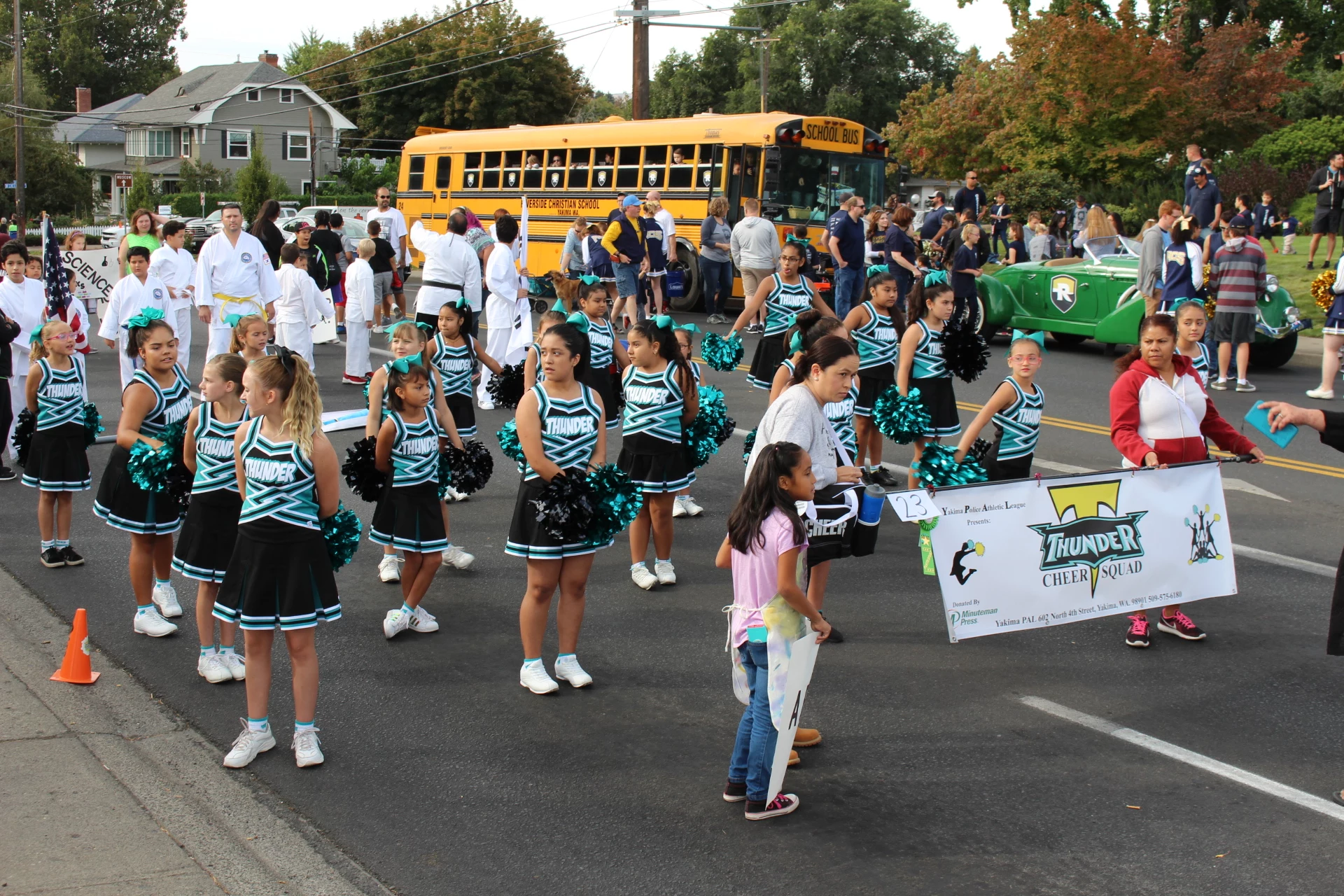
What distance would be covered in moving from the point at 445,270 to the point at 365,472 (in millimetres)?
6143

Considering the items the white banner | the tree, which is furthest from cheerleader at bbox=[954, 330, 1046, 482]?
the tree

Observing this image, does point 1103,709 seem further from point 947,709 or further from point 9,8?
point 9,8

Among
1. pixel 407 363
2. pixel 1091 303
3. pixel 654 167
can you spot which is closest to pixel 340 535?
pixel 407 363

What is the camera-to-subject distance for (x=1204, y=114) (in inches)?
1113

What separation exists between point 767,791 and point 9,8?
112964mm

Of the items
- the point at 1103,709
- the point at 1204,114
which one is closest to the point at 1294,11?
the point at 1204,114

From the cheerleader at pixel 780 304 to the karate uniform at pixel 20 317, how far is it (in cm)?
552

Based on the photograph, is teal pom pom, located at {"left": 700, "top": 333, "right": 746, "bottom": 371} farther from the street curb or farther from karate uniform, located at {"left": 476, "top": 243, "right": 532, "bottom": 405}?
the street curb

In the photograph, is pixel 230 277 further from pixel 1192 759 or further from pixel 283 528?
pixel 1192 759

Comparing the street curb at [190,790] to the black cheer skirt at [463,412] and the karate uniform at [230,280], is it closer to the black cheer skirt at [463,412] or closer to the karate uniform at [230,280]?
the black cheer skirt at [463,412]

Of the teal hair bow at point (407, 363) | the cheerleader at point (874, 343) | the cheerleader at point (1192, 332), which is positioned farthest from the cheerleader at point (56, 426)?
the cheerleader at point (1192, 332)

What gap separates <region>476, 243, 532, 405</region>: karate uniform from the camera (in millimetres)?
12672

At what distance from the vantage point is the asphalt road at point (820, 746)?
425 centimetres

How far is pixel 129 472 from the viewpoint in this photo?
5.88 metres
